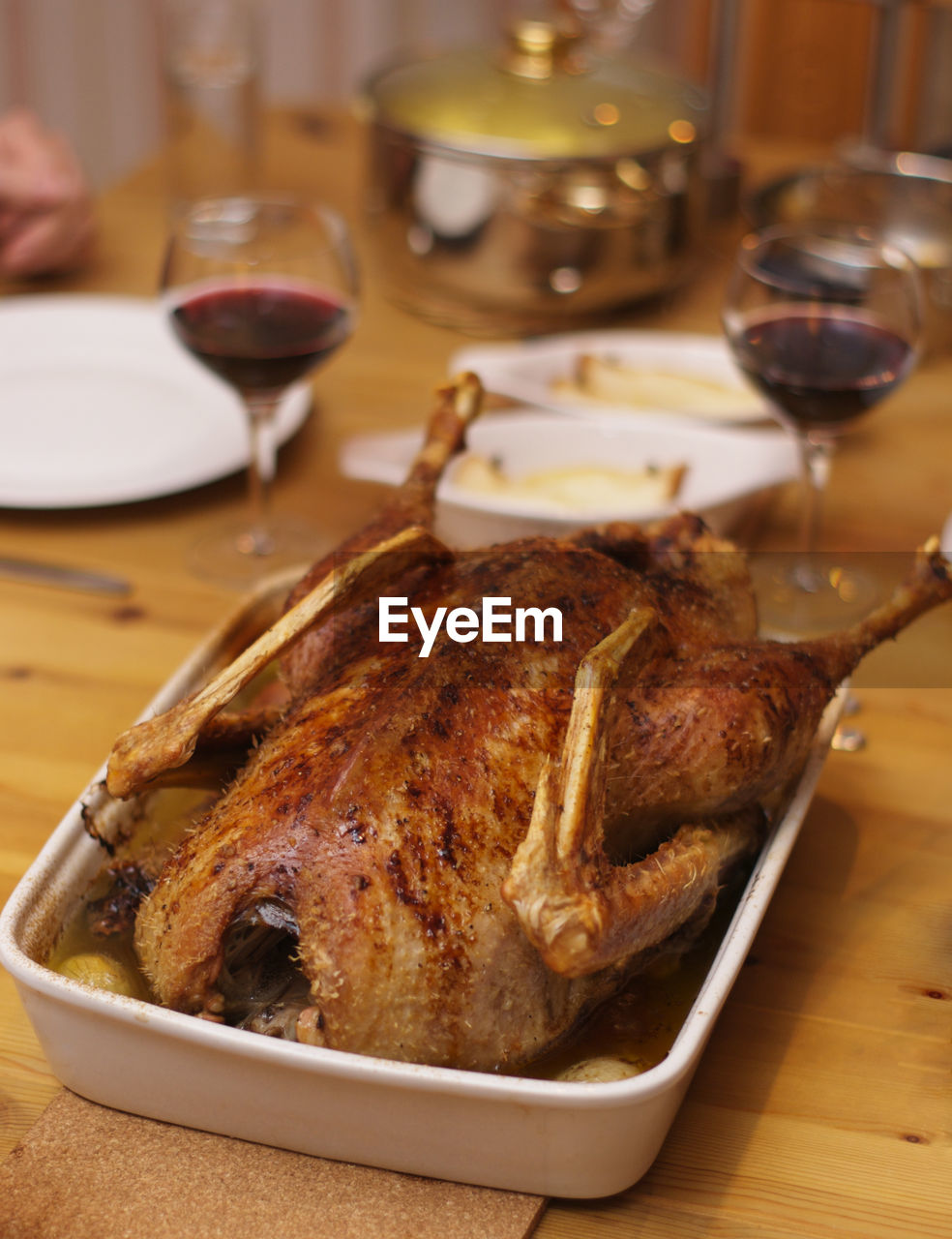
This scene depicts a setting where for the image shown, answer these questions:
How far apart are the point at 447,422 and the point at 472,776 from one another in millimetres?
412

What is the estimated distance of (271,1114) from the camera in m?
0.72

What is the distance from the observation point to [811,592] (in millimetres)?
1362

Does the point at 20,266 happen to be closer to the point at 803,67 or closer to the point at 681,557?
the point at 681,557

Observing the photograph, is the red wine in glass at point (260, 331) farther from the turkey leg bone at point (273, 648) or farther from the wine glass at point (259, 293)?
the turkey leg bone at point (273, 648)

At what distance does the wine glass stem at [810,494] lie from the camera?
53.1 inches

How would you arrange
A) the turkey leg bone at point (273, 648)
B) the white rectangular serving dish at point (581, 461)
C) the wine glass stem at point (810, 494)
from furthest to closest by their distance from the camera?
the wine glass stem at point (810, 494) → the white rectangular serving dish at point (581, 461) → the turkey leg bone at point (273, 648)

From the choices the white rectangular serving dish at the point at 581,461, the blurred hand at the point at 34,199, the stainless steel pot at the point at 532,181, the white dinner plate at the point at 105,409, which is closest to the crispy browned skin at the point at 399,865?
the white rectangular serving dish at the point at 581,461

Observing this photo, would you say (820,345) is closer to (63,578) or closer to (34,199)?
(63,578)

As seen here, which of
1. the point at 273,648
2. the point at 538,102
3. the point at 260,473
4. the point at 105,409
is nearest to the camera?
the point at 273,648

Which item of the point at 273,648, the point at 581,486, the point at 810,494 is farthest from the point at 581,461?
the point at 273,648

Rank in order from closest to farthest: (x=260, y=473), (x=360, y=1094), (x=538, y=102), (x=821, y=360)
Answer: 1. (x=360, y=1094)
2. (x=821, y=360)
3. (x=260, y=473)
4. (x=538, y=102)

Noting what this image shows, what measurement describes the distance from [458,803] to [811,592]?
713mm

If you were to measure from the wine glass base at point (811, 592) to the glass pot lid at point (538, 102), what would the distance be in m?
0.58

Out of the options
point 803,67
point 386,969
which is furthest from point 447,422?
point 803,67
